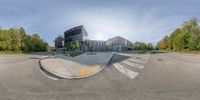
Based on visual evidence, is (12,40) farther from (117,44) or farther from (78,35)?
(117,44)

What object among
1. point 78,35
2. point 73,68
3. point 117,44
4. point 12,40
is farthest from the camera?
point 117,44

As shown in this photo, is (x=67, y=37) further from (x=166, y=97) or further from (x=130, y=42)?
Answer: (x=166, y=97)

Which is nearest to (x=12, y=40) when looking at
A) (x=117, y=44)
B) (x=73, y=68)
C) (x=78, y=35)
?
(x=78, y=35)

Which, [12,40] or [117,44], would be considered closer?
[12,40]

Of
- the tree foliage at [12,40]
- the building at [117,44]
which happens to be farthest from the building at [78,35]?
the tree foliage at [12,40]

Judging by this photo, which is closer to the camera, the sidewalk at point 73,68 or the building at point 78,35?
the sidewalk at point 73,68

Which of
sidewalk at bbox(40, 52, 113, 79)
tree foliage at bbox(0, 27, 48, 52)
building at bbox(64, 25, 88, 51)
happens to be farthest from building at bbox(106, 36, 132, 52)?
sidewalk at bbox(40, 52, 113, 79)

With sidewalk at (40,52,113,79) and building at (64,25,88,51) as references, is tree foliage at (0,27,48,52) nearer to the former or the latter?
building at (64,25,88,51)

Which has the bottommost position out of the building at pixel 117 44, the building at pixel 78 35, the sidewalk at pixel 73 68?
the sidewalk at pixel 73 68

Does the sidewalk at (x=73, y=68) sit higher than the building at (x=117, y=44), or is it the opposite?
the building at (x=117, y=44)

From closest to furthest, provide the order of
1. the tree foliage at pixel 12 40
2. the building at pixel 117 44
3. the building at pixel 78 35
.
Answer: the tree foliage at pixel 12 40
the building at pixel 78 35
the building at pixel 117 44

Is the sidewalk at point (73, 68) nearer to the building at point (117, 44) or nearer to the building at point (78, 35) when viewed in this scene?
the building at point (78, 35)

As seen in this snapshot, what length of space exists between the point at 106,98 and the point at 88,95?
54 centimetres

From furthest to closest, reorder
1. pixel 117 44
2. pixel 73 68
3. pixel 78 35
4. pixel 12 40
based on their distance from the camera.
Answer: pixel 117 44
pixel 78 35
pixel 12 40
pixel 73 68
